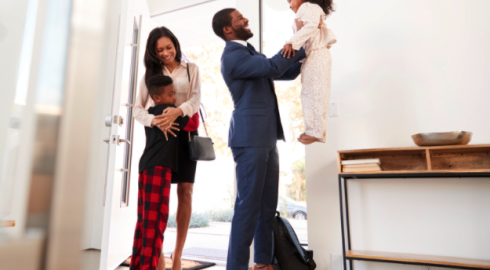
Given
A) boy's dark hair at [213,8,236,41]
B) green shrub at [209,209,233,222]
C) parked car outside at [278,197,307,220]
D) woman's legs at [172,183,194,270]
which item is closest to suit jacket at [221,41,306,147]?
boy's dark hair at [213,8,236,41]

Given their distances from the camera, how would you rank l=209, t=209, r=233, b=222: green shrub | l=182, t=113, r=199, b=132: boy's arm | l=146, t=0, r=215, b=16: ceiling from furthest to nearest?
l=209, t=209, r=233, b=222: green shrub
l=146, t=0, r=215, b=16: ceiling
l=182, t=113, r=199, b=132: boy's arm

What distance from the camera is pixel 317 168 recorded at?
7.15 ft

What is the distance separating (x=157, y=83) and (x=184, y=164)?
45 centimetres

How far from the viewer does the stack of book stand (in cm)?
184

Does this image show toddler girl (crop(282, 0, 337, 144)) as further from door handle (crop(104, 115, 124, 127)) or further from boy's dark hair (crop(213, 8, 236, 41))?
door handle (crop(104, 115, 124, 127))

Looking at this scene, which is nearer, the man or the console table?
the man

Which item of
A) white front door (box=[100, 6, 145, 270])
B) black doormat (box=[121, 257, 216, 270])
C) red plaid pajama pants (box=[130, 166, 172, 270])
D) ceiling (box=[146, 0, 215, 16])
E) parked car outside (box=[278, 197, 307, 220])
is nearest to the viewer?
red plaid pajama pants (box=[130, 166, 172, 270])

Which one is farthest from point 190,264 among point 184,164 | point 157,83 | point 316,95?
point 316,95

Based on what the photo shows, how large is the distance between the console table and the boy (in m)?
0.99

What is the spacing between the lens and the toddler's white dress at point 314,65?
5.36ft

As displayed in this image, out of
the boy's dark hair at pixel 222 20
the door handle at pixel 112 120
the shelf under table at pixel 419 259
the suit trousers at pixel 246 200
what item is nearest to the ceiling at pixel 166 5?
the boy's dark hair at pixel 222 20

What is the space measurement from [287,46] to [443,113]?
3.56ft

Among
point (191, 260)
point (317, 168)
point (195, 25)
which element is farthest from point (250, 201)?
point (195, 25)

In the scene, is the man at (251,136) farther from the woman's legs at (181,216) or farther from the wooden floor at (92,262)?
the wooden floor at (92,262)
